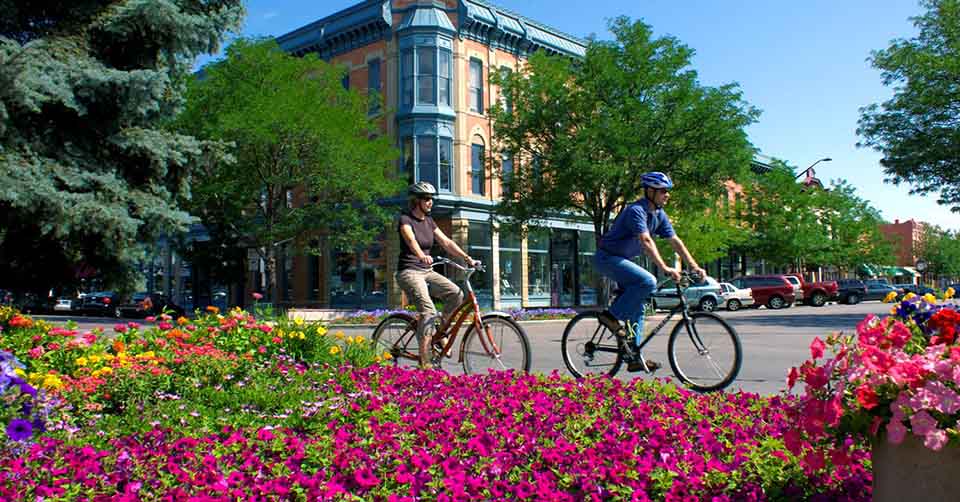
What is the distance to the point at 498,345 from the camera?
7.40 metres

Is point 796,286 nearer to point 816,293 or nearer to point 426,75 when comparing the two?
point 816,293

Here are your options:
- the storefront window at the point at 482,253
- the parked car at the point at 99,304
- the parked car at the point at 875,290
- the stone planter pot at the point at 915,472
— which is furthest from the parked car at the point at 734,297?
the stone planter pot at the point at 915,472

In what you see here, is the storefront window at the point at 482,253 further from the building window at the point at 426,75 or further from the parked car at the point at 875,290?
the parked car at the point at 875,290

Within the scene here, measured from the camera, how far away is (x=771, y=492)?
10.5 ft

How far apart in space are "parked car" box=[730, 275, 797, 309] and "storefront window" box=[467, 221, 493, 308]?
14.5 meters

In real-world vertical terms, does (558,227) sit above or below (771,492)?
above

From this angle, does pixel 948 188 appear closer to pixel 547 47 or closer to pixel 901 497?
pixel 547 47

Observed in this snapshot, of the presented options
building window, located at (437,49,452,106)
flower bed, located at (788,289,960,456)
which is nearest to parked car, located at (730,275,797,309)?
building window, located at (437,49,452,106)

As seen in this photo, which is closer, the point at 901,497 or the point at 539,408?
the point at 901,497

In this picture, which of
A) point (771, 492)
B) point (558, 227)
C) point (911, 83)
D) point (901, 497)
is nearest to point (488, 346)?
point (771, 492)

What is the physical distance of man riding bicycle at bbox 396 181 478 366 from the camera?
296 inches

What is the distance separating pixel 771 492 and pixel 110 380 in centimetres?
453

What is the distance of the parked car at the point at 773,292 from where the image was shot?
38.5 meters

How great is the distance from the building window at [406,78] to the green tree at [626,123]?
5894 mm
